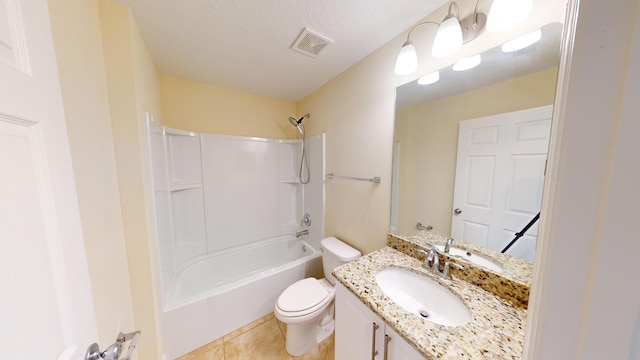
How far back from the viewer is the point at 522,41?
2.59 feet

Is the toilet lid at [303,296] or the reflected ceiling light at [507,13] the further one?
the toilet lid at [303,296]

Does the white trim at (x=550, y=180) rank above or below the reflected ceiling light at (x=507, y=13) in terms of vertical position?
below

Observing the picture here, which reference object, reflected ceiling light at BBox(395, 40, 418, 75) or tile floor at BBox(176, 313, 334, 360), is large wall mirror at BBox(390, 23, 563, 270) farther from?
tile floor at BBox(176, 313, 334, 360)

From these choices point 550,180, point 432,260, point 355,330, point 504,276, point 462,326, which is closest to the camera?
point 550,180

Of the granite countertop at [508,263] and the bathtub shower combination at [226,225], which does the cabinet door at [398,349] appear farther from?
the bathtub shower combination at [226,225]

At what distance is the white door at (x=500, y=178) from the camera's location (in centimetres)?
78

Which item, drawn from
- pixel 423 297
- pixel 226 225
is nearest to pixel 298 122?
pixel 226 225

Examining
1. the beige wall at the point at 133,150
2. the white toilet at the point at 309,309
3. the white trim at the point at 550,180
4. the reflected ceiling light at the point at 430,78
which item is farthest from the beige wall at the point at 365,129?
the beige wall at the point at 133,150

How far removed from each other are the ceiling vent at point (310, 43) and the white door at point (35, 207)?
1094mm

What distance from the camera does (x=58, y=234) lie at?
1.35 feet

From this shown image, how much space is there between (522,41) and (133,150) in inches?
77.7

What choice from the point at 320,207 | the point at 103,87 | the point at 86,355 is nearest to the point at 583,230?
the point at 86,355

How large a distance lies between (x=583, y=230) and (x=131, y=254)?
1734 millimetres

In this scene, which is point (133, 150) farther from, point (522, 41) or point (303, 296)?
point (522, 41)
